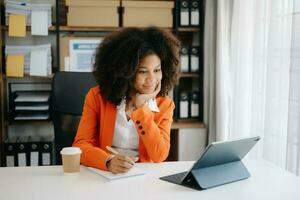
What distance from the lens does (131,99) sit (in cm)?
175

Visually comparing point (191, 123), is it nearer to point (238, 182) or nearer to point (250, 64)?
point (250, 64)

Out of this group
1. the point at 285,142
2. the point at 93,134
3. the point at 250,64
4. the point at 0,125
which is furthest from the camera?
the point at 0,125

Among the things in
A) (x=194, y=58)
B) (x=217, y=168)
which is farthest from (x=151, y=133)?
(x=194, y=58)

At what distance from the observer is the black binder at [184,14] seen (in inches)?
124

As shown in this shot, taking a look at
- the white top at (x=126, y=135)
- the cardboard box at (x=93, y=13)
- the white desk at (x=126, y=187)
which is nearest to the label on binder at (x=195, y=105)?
the cardboard box at (x=93, y=13)

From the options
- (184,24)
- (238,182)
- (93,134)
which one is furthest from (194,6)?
(238,182)

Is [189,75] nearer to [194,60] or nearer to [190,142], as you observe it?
[194,60]

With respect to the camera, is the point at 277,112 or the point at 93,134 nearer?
the point at 93,134

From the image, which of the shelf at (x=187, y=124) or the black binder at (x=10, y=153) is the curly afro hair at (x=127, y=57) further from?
the black binder at (x=10, y=153)

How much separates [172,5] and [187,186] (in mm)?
2124

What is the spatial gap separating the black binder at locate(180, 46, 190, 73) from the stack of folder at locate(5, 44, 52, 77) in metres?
1.03

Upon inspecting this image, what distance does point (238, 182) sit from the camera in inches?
52.2

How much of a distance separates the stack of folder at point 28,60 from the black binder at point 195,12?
1.15 metres

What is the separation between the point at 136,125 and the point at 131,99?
0.61 feet
